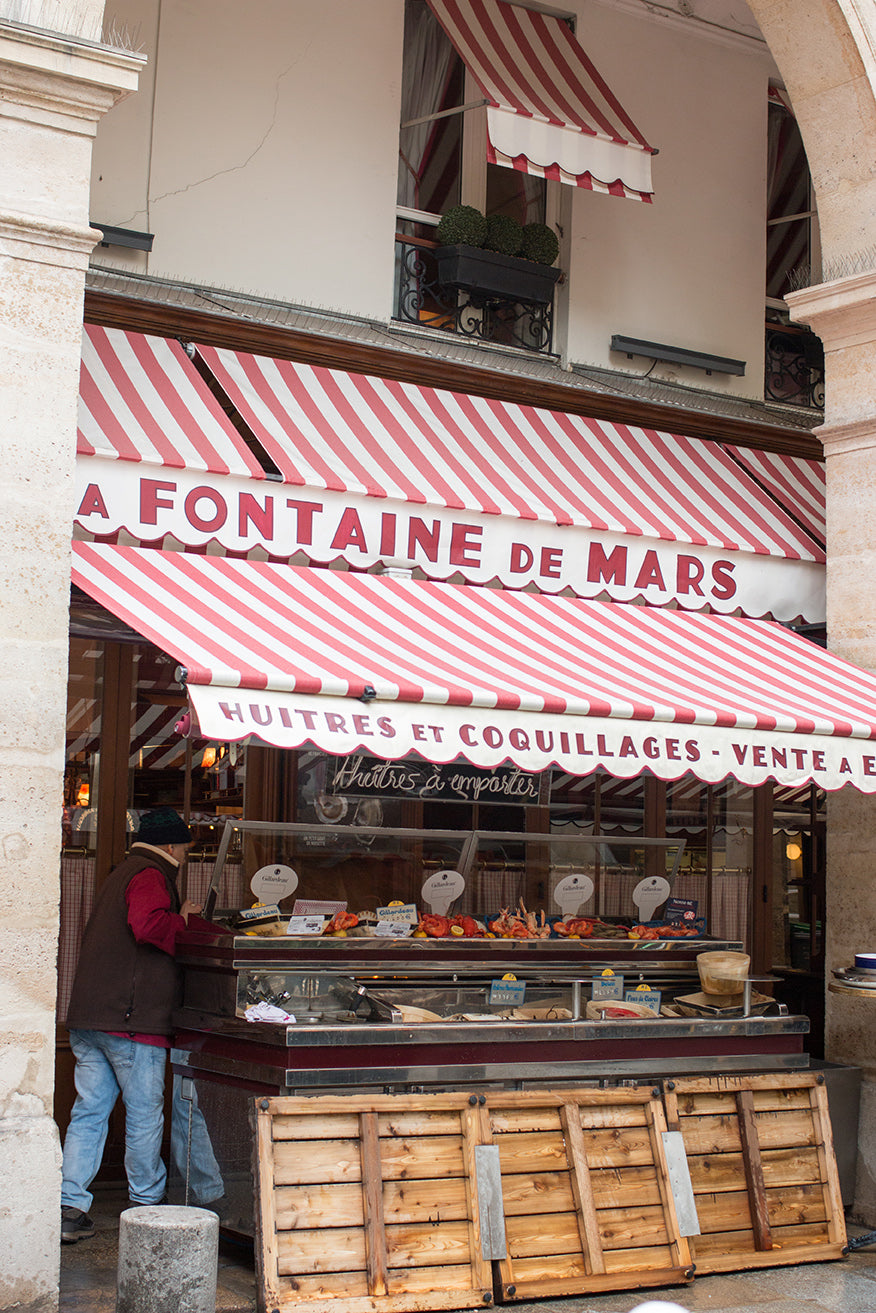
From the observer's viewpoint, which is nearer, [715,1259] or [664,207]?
[715,1259]

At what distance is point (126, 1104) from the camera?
6.91 metres

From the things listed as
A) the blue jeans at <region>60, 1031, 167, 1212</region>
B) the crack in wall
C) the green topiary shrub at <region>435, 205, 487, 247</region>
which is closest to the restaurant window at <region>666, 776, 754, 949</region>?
the green topiary shrub at <region>435, 205, 487, 247</region>

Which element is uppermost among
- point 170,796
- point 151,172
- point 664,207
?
point 664,207

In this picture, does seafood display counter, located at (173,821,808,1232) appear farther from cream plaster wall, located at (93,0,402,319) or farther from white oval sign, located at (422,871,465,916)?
cream plaster wall, located at (93,0,402,319)

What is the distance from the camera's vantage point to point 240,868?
795 centimetres

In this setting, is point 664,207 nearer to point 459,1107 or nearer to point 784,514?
point 784,514

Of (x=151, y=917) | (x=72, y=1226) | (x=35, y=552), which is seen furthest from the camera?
(x=151, y=917)

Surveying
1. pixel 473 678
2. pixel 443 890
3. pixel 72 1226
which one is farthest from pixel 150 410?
pixel 72 1226

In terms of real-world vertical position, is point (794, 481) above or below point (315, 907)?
above

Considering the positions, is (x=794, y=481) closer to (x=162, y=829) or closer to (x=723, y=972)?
(x=723, y=972)

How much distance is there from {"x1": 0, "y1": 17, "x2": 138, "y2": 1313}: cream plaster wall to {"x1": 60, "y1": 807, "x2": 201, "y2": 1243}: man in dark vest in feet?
4.30

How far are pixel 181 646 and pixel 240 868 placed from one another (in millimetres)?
2633

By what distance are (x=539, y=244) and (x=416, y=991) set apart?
5.08 metres

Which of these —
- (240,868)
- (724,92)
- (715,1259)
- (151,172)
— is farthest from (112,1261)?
(724,92)
